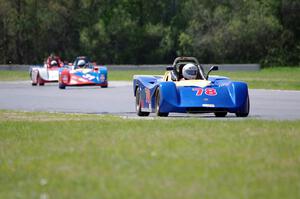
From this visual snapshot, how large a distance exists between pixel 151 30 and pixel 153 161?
65.3 m

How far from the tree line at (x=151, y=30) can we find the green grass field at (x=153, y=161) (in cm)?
5485

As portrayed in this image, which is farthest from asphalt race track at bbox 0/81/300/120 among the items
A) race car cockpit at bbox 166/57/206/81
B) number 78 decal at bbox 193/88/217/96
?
race car cockpit at bbox 166/57/206/81

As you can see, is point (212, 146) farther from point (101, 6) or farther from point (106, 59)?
point (101, 6)

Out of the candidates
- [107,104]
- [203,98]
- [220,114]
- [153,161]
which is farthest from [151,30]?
[153,161]

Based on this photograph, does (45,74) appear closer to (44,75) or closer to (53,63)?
(44,75)

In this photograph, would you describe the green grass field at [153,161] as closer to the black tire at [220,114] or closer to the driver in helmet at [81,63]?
the black tire at [220,114]

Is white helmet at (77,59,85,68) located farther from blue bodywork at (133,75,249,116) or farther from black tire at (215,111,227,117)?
blue bodywork at (133,75,249,116)

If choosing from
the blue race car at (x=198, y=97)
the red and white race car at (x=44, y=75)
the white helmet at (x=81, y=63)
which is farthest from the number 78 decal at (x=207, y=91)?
the red and white race car at (x=44, y=75)

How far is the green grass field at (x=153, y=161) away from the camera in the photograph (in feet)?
26.4

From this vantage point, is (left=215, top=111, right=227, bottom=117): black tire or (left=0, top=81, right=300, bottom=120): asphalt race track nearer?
(left=215, top=111, right=227, bottom=117): black tire

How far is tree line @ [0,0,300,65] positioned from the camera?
69438mm

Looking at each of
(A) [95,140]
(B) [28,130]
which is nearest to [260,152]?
(A) [95,140]

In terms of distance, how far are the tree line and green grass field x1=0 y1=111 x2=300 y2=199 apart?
5485 cm

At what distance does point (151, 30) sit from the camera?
74.9 m
